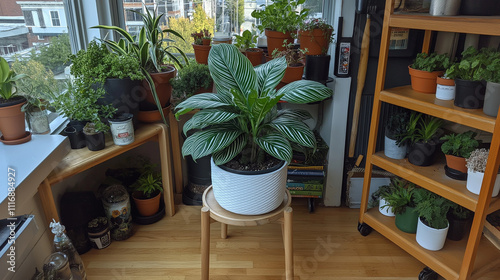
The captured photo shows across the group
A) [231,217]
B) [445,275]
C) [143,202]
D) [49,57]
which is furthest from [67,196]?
[445,275]

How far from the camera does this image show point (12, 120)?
4.72ft

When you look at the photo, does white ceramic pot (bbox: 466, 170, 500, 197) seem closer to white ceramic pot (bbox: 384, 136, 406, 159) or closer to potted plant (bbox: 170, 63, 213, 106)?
white ceramic pot (bbox: 384, 136, 406, 159)

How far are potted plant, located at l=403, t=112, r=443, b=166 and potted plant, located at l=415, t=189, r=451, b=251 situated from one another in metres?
0.20

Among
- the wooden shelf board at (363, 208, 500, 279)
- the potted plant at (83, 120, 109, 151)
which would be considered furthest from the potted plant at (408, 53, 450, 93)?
the potted plant at (83, 120, 109, 151)

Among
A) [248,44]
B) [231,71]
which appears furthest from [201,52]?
[231,71]

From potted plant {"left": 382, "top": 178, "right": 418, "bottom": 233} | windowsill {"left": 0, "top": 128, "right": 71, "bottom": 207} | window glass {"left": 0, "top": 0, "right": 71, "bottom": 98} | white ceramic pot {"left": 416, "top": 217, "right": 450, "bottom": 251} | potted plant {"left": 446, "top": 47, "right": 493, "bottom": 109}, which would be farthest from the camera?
potted plant {"left": 382, "top": 178, "right": 418, "bottom": 233}

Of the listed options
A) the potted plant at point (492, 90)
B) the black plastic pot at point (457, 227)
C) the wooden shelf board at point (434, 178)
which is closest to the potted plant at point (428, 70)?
the potted plant at point (492, 90)

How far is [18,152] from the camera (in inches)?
55.9

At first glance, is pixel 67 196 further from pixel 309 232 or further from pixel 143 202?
pixel 309 232

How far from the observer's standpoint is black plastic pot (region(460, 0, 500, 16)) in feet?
4.92

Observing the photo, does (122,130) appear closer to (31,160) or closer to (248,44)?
(31,160)

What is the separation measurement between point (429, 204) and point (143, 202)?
1.51 m

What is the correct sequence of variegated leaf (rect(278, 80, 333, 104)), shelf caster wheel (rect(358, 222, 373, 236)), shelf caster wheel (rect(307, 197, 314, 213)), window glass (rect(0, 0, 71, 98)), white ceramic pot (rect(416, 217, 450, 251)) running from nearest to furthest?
variegated leaf (rect(278, 80, 333, 104))
window glass (rect(0, 0, 71, 98))
white ceramic pot (rect(416, 217, 450, 251))
shelf caster wheel (rect(358, 222, 373, 236))
shelf caster wheel (rect(307, 197, 314, 213))

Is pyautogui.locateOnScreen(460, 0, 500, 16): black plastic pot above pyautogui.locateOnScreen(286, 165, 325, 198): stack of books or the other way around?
above
